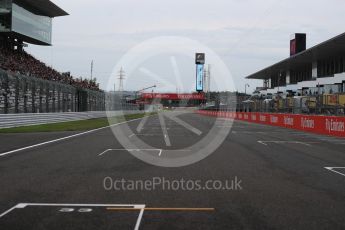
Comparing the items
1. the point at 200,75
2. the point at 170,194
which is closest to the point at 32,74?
the point at 170,194

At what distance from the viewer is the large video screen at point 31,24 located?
200ft

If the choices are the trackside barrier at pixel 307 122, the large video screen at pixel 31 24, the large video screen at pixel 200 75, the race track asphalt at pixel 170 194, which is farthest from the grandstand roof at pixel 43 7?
the race track asphalt at pixel 170 194

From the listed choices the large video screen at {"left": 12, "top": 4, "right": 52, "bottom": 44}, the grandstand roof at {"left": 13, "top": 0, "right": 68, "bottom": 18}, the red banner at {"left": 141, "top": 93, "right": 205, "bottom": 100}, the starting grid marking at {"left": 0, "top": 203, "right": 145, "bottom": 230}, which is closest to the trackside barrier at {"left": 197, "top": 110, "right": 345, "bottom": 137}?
the starting grid marking at {"left": 0, "top": 203, "right": 145, "bottom": 230}

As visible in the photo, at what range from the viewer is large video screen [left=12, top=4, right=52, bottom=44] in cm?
6103

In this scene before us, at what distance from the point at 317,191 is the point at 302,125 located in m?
24.1

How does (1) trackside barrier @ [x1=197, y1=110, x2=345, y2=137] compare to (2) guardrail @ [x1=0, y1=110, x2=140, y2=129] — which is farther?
(2) guardrail @ [x1=0, y1=110, x2=140, y2=129]

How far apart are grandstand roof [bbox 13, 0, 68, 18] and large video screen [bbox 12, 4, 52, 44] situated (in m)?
0.67

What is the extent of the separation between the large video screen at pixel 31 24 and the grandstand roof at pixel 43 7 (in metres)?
0.67

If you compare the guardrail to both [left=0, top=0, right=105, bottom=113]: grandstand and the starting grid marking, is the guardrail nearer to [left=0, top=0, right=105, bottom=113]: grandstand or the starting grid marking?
[left=0, top=0, right=105, bottom=113]: grandstand

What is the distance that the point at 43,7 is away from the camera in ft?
224

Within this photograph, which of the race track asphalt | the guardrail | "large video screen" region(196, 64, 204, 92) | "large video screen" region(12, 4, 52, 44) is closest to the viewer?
the race track asphalt

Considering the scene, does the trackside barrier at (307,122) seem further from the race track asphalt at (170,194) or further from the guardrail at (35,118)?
the guardrail at (35,118)

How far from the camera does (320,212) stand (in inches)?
278

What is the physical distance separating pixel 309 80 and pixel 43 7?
1488 inches
